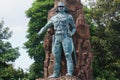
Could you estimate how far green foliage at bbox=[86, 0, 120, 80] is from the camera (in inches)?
1013

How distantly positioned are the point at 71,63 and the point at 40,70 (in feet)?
31.0

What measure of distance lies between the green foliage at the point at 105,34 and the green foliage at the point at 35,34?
2.36 m

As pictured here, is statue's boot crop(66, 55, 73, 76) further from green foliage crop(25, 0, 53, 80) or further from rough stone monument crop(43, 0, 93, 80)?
green foliage crop(25, 0, 53, 80)

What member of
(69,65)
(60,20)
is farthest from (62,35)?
(69,65)

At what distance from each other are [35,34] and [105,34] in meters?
3.65

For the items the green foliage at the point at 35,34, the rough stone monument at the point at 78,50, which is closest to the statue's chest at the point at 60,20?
the rough stone monument at the point at 78,50

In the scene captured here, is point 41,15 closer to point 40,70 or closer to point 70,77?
point 40,70

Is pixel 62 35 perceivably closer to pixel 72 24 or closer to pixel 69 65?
pixel 72 24

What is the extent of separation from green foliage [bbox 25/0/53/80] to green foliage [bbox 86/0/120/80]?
7.74ft

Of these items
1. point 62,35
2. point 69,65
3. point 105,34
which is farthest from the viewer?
point 105,34

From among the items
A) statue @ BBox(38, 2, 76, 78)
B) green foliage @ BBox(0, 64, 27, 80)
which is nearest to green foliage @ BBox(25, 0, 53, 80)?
green foliage @ BBox(0, 64, 27, 80)

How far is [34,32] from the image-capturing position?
26156mm

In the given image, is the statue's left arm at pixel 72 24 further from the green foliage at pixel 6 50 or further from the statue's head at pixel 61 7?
the green foliage at pixel 6 50

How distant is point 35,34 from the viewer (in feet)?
84.8
